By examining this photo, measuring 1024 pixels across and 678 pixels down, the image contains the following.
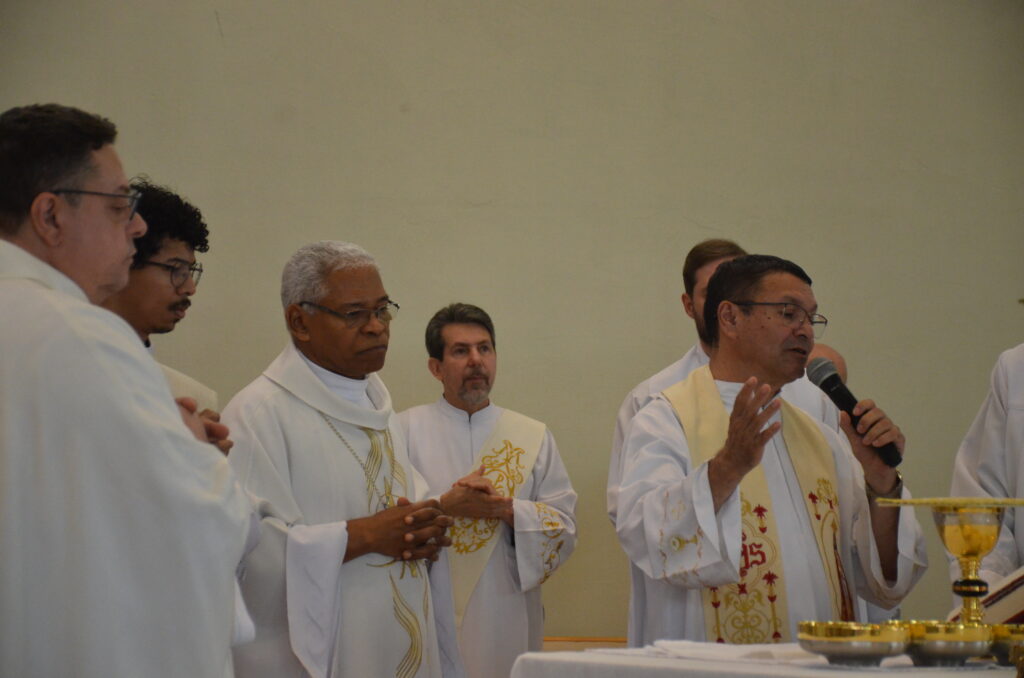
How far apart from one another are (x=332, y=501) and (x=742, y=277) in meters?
1.57

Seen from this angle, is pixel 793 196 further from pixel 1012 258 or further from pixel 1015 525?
pixel 1015 525

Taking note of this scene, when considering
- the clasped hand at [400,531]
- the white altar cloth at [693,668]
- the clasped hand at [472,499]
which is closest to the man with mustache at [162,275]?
the clasped hand at [400,531]

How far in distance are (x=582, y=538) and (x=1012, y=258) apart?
2817 mm

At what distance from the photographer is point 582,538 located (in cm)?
667

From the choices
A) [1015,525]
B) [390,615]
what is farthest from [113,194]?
[1015,525]

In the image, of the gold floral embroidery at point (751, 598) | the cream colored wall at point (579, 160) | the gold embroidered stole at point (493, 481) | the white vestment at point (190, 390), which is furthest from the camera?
the cream colored wall at point (579, 160)

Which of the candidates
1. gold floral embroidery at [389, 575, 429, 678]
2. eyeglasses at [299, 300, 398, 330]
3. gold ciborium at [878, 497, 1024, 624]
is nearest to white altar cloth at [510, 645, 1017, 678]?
gold ciborium at [878, 497, 1024, 624]

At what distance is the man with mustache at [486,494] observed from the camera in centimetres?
536

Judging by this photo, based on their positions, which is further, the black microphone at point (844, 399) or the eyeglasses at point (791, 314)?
the eyeglasses at point (791, 314)

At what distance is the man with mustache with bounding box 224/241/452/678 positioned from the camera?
392 cm

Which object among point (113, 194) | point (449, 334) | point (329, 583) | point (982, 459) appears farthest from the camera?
point (449, 334)

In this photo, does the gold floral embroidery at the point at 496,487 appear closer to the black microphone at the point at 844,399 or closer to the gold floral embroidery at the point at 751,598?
the gold floral embroidery at the point at 751,598

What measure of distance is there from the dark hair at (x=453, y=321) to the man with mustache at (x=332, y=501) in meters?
1.51

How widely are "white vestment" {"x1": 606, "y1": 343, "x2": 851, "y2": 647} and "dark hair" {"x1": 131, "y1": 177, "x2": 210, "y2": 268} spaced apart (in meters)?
1.74
